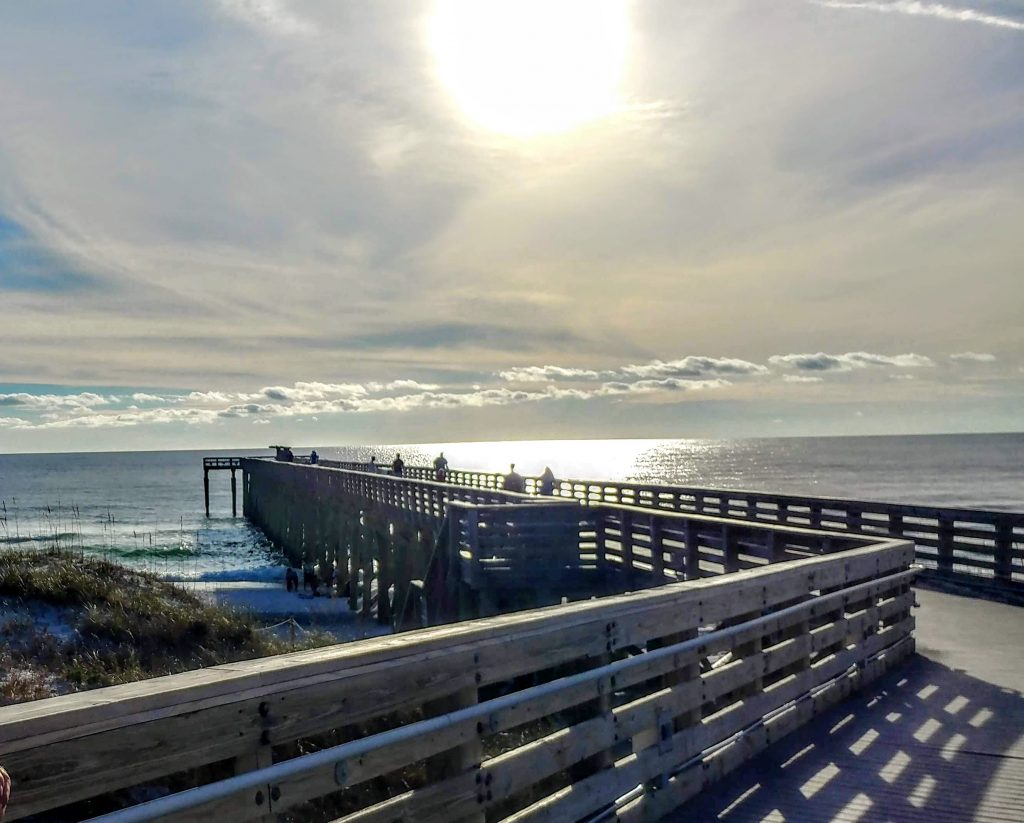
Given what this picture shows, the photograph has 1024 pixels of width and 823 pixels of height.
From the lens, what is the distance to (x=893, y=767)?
17.5ft

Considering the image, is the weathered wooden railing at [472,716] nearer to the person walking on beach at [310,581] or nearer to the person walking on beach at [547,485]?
the person walking on beach at [547,485]

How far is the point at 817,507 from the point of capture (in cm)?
1445

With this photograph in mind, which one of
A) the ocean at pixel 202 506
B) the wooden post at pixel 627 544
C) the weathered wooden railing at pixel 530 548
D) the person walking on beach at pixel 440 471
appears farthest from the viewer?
the ocean at pixel 202 506

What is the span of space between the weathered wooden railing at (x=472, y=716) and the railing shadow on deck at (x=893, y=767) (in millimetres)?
177

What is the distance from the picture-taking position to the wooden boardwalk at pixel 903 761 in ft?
15.5

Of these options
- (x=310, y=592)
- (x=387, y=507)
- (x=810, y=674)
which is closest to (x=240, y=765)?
(x=810, y=674)

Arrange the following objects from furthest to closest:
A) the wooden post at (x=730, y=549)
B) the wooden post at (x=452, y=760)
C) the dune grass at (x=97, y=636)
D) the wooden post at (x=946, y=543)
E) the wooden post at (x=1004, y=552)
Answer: the wooden post at (x=946, y=543) → the wooden post at (x=1004, y=552) → the wooden post at (x=730, y=549) → the dune grass at (x=97, y=636) → the wooden post at (x=452, y=760)

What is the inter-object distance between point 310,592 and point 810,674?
1216 inches

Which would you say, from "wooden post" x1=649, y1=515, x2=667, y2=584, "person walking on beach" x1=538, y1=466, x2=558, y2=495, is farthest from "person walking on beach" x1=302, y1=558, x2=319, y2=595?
"wooden post" x1=649, y1=515, x2=667, y2=584

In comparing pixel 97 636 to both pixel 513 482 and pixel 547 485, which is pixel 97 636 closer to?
pixel 513 482

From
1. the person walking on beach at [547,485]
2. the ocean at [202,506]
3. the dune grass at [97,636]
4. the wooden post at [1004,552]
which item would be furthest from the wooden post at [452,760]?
the ocean at [202,506]

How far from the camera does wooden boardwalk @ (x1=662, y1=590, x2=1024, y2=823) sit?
15.5 ft

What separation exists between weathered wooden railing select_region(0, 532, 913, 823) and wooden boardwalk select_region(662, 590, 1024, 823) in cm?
20

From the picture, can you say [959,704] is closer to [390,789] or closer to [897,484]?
[390,789]
